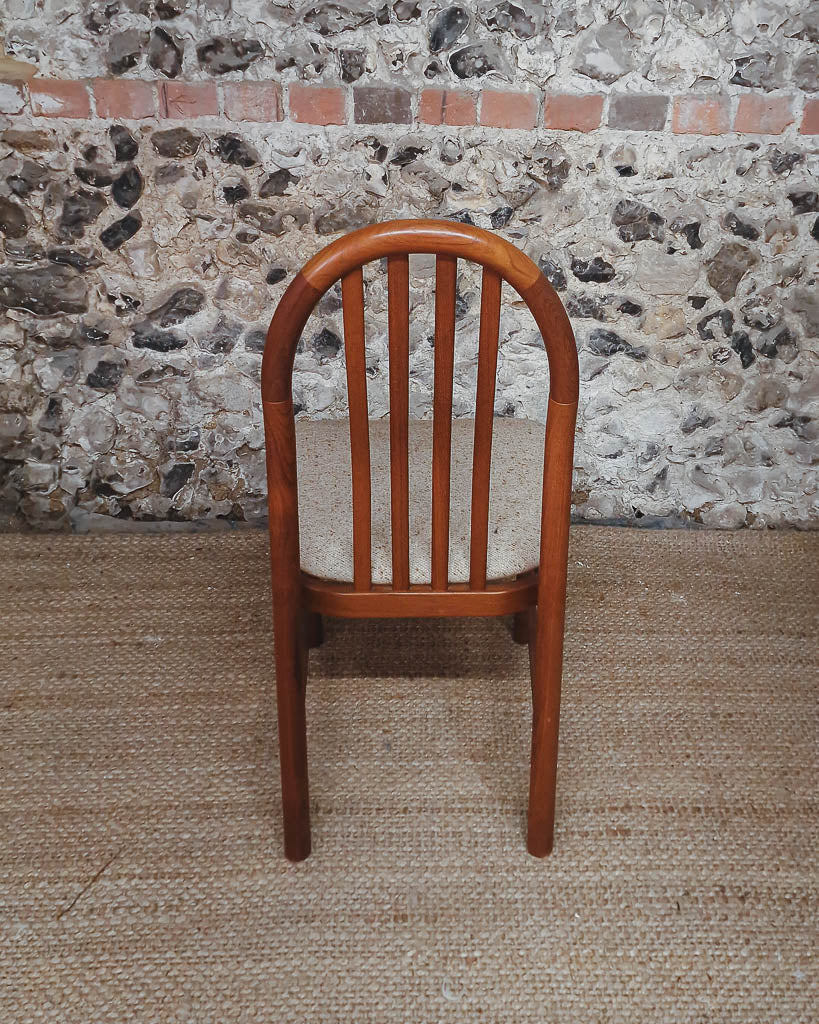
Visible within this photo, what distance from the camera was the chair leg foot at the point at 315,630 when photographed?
6.53ft

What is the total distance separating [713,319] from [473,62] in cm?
84

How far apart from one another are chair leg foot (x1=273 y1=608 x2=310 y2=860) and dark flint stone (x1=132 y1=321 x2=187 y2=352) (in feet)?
3.33

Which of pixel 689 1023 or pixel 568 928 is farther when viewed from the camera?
pixel 568 928

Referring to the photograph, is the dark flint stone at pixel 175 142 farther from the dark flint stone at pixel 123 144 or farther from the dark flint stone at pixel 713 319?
the dark flint stone at pixel 713 319

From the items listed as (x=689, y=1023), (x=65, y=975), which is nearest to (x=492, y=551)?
(x=689, y=1023)

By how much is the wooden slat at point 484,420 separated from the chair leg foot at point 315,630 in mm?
671

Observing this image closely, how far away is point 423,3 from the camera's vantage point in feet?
6.04

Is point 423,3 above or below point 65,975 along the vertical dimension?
above

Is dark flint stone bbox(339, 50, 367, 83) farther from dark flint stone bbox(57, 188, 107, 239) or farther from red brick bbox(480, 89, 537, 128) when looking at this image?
dark flint stone bbox(57, 188, 107, 239)

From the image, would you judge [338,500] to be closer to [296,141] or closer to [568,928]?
[568,928]

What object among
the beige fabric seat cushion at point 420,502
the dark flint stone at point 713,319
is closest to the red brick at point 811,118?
the dark flint stone at point 713,319

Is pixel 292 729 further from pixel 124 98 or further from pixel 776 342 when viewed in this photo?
pixel 776 342

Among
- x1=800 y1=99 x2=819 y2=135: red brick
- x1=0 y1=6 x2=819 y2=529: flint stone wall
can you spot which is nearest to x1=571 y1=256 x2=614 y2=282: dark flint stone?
x1=0 y1=6 x2=819 y2=529: flint stone wall

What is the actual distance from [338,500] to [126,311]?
98 cm
